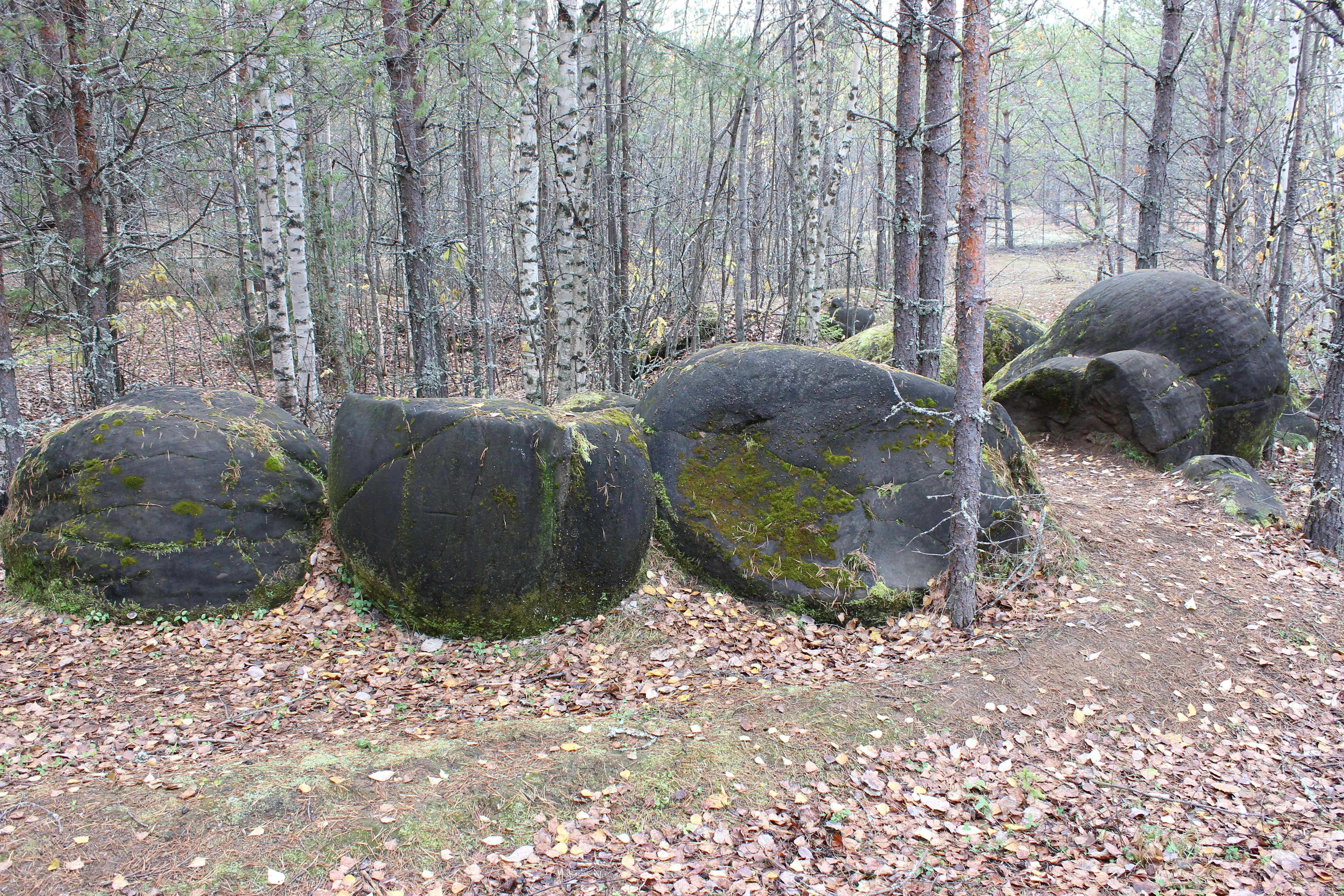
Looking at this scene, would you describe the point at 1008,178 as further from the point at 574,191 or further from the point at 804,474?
the point at 804,474

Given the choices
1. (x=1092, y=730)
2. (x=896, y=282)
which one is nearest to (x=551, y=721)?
(x=1092, y=730)

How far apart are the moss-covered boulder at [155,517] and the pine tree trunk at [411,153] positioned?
2358mm

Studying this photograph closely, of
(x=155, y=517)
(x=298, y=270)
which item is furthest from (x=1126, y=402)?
(x=298, y=270)

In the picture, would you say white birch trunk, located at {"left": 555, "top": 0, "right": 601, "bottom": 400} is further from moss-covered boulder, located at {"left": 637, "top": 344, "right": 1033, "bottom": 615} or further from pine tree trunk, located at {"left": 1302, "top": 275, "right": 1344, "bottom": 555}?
pine tree trunk, located at {"left": 1302, "top": 275, "right": 1344, "bottom": 555}

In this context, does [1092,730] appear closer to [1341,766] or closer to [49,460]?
[1341,766]

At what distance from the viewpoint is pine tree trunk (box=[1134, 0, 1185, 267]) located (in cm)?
1180

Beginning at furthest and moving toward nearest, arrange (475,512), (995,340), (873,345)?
(995,340)
(873,345)
(475,512)

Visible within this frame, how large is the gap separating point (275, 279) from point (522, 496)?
20.9 feet

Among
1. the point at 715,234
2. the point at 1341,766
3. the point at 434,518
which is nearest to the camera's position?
the point at 1341,766

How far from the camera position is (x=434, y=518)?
19.5ft

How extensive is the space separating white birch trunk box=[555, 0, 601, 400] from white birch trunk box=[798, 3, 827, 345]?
477cm

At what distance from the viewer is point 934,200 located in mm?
8359

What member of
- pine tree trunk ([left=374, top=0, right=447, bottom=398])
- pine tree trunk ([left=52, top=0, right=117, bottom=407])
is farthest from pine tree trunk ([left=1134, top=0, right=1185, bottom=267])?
pine tree trunk ([left=52, top=0, right=117, bottom=407])

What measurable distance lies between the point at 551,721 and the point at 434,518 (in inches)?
72.8
